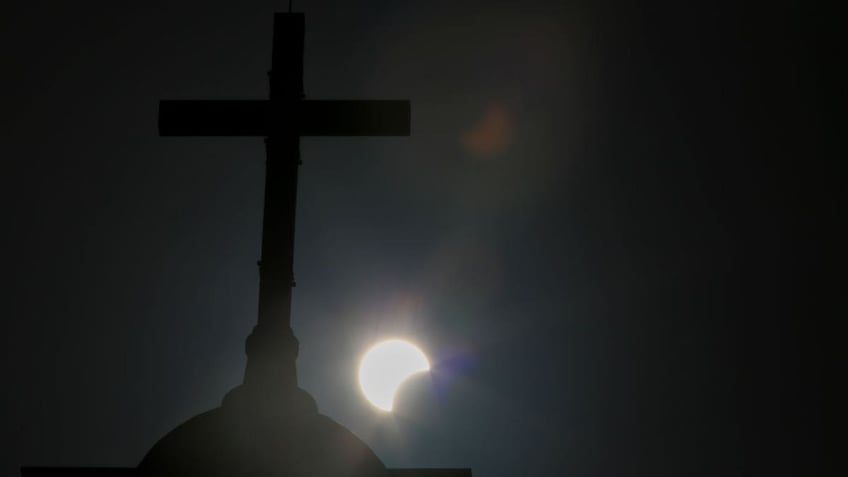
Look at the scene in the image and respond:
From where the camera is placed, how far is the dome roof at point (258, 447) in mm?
6012

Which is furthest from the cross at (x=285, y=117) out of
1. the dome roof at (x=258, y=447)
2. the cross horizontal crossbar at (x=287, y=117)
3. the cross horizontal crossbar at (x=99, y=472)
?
the cross horizontal crossbar at (x=99, y=472)

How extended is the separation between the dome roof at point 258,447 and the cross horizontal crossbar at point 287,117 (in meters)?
2.46

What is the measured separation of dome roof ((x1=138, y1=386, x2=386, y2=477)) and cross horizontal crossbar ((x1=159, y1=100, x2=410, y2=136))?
246 centimetres

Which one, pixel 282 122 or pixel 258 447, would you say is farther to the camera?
pixel 282 122

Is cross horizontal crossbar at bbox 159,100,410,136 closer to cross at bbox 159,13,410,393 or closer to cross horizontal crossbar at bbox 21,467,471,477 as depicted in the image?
cross at bbox 159,13,410,393

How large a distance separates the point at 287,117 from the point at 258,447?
108 inches

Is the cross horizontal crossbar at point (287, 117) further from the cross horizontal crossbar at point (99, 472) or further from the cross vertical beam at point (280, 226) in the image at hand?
the cross horizontal crossbar at point (99, 472)

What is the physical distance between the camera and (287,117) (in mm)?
7582

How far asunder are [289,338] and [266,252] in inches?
27.7

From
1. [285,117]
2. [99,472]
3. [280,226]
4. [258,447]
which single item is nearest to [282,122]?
[285,117]

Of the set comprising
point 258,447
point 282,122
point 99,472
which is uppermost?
point 282,122

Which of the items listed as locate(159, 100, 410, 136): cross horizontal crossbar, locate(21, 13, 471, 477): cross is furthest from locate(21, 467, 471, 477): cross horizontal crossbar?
locate(159, 100, 410, 136): cross horizontal crossbar

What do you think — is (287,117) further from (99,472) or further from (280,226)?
(99,472)

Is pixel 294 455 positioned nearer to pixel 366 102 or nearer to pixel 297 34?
pixel 366 102
